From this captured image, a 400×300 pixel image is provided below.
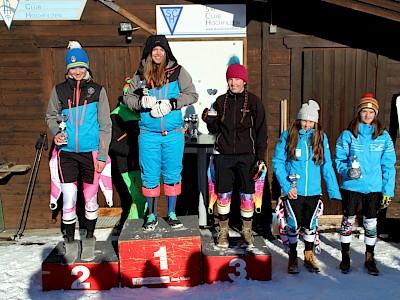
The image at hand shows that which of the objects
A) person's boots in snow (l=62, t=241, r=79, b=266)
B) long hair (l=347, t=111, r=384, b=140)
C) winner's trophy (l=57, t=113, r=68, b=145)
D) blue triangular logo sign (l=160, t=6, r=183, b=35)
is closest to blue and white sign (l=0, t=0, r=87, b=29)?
blue triangular logo sign (l=160, t=6, r=183, b=35)

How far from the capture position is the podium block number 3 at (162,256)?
397cm

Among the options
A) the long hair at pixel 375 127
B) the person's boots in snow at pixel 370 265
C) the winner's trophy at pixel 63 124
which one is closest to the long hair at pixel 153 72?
the winner's trophy at pixel 63 124

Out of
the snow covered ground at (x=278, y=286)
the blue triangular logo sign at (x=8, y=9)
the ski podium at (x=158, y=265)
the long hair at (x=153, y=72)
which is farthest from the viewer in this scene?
the blue triangular logo sign at (x=8, y=9)

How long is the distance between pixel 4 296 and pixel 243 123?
2788 millimetres

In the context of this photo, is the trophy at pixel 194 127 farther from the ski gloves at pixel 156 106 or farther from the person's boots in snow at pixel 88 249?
the person's boots in snow at pixel 88 249

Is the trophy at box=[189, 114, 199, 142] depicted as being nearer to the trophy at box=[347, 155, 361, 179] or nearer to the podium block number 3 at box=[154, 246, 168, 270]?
the podium block number 3 at box=[154, 246, 168, 270]

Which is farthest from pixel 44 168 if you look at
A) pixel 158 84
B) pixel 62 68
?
pixel 158 84

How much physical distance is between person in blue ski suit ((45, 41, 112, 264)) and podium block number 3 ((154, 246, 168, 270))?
67 centimetres

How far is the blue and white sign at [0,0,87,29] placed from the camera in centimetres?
555

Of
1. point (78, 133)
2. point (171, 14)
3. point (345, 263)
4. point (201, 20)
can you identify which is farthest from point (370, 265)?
point (171, 14)

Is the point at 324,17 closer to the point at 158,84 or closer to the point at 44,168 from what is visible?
the point at 158,84

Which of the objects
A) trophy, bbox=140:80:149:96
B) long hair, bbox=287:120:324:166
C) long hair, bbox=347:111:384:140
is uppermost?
trophy, bbox=140:80:149:96

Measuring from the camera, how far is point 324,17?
5.43m

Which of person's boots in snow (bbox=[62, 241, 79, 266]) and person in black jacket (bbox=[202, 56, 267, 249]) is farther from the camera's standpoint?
person in black jacket (bbox=[202, 56, 267, 249])
